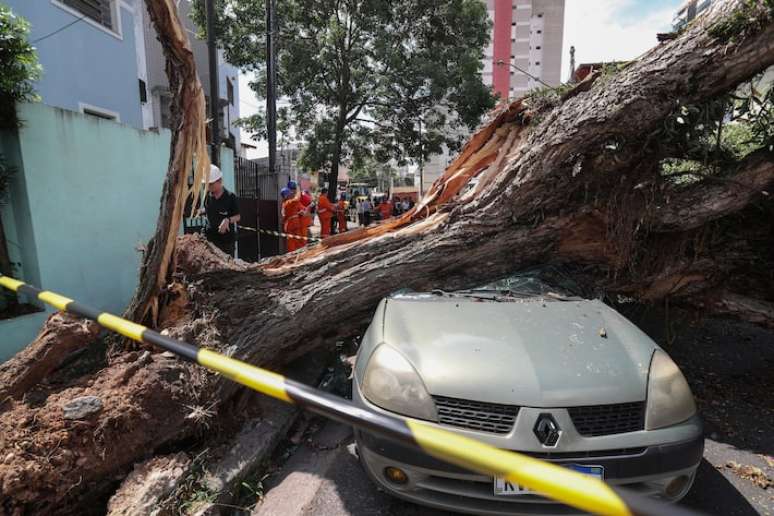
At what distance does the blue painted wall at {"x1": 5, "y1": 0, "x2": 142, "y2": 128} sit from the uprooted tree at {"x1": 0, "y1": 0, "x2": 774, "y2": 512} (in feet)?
17.5

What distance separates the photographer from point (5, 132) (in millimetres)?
4168

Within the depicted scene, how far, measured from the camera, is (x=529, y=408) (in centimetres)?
202

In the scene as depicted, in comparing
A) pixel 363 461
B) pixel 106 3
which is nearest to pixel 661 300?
pixel 363 461

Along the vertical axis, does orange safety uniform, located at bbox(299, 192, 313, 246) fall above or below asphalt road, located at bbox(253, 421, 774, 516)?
above

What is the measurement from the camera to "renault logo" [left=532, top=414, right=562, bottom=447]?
198 centimetres

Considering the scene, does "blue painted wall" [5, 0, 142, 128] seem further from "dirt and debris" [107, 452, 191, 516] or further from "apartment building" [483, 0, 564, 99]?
"apartment building" [483, 0, 564, 99]

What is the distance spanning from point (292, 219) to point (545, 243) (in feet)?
19.4

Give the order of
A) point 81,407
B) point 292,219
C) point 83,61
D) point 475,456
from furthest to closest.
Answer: point 292,219 → point 83,61 → point 81,407 → point 475,456

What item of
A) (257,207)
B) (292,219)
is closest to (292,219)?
(292,219)

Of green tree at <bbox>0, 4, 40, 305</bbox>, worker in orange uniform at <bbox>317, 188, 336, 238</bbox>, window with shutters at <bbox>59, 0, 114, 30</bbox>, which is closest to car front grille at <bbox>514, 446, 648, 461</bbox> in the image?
green tree at <bbox>0, 4, 40, 305</bbox>

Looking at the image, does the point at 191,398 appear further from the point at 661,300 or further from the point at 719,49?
the point at 719,49

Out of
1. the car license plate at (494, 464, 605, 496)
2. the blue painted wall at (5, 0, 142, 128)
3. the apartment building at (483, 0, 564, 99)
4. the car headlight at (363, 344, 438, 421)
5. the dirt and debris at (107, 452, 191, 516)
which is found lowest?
the dirt and debris at (107, 452, 191, 516)

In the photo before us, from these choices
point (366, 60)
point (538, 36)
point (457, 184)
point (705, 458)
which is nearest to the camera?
point (705, 458)

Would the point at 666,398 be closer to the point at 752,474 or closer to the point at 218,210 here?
the point at 752,474
